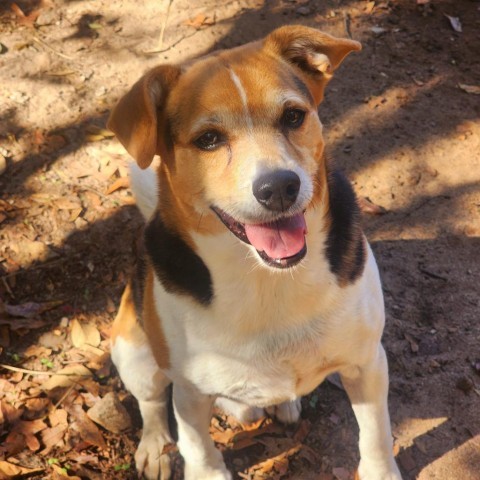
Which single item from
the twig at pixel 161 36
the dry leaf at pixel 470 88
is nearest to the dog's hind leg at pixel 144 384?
the twig at pixel 161 36

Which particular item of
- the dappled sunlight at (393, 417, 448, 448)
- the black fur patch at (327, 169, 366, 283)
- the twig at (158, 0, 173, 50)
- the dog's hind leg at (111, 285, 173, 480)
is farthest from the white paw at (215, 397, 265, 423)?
the twig at (158, 0, 173, 50)

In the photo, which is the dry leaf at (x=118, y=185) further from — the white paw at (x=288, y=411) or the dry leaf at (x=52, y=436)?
the white paw at (x=288, y=411)

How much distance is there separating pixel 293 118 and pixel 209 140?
0.36 meters

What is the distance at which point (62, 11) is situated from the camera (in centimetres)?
683

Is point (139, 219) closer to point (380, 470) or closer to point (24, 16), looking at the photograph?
point (380, 470)

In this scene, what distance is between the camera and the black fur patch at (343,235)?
10.6 feet

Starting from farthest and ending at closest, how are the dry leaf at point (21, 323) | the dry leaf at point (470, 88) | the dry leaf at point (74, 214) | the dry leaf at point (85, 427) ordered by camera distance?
the dry leaf at point (470, 88)
the dry leaf at point (74, 214)
the dry leaf at point (21, 323)
the dry leaf at point (85, 427)

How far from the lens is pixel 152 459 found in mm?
4117

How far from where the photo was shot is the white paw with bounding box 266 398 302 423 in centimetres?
417

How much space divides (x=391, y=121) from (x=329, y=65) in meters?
2.85

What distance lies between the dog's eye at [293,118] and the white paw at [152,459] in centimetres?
216

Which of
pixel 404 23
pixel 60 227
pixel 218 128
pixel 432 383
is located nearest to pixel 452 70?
pixel 404 23

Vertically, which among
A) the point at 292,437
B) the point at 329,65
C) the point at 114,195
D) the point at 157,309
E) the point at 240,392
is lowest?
the point at 292,437

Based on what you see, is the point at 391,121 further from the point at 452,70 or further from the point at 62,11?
the point at 62,11
